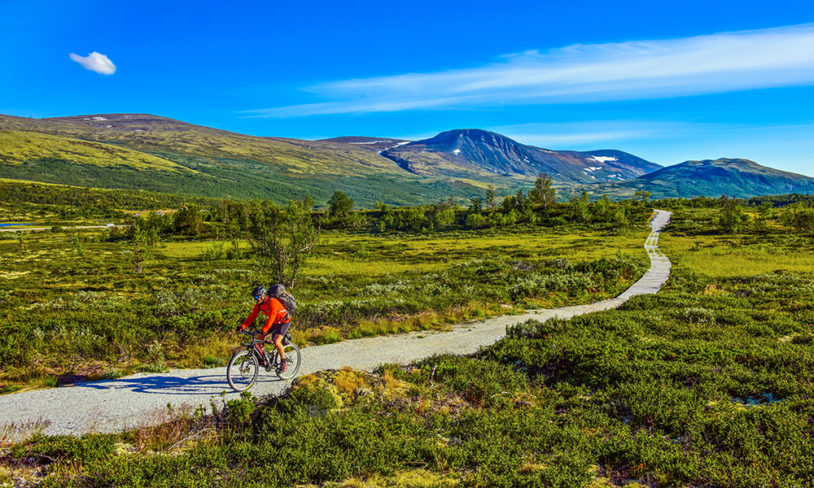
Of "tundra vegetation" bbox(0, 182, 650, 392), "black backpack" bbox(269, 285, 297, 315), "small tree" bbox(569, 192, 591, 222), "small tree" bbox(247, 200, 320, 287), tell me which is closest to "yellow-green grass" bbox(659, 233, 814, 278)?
"tundra vegetation" bbox(0, 182, 650, 392)

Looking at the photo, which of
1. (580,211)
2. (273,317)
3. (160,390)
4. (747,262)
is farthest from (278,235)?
(580,211)

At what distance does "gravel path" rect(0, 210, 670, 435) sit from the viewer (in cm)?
A: 873

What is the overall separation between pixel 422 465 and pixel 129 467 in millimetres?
5180

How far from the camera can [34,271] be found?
50.0m

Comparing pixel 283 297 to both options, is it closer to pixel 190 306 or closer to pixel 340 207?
pixel 190 306

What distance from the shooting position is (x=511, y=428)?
844 centimetres

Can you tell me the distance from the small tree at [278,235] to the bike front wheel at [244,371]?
55.5 ft

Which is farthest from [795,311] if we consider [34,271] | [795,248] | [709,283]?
[34,271]

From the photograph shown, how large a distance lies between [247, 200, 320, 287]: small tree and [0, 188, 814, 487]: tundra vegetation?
1823 centimetres

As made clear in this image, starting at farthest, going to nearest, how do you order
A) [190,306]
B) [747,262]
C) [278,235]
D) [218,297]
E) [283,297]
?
1. [747,262]
2. [218,297]
3. [278,235]
4. [190,306]
5. [283,297]

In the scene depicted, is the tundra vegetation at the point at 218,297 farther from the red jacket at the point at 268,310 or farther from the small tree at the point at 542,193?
the small tree at the point at 542,193

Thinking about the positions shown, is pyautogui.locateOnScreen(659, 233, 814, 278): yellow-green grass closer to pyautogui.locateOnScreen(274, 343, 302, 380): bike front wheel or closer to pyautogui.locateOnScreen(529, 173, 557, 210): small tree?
pyautogui.locateOnScreen(274, 343, 302, 380): bike front wheel

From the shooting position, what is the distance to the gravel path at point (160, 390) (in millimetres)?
8734

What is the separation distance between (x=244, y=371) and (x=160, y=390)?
2079mm
